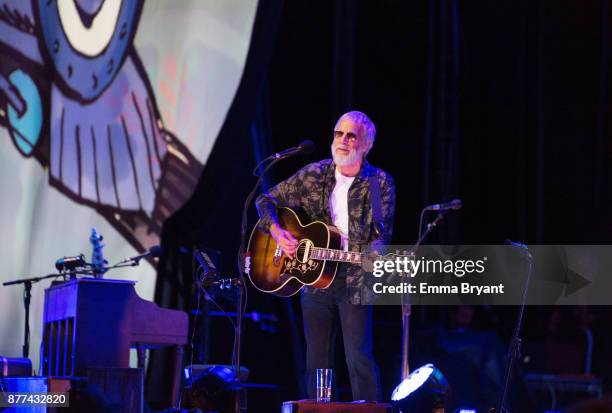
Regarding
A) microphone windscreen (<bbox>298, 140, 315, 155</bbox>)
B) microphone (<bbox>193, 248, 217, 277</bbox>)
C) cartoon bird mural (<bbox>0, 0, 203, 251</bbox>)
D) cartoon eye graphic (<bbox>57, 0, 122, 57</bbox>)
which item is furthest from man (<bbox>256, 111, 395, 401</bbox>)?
cartoon eye graphic (<bbox>57, 0, 122, 57</bbox>)

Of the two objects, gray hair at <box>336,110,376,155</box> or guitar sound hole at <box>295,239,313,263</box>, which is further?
gray hair at <box>336,110,376,155</box>

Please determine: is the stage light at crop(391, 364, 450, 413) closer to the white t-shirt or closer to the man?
the man

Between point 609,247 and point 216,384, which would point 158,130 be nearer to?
point 216,384

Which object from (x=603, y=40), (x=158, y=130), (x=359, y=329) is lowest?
(x=359, y=329)

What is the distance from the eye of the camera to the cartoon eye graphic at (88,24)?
7629 millimetres

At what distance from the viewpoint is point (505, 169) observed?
379 inches

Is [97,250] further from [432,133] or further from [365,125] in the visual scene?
[432,133]

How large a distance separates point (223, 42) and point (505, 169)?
3.49 m

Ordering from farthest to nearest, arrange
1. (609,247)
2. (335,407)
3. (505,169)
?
(505,169)
(609,247)
(335,407)

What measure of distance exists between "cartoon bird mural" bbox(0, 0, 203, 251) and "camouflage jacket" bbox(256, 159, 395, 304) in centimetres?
213

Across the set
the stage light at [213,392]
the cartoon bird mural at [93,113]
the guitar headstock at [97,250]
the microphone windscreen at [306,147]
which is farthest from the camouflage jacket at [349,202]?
the cartoon bird mural at [93,113]

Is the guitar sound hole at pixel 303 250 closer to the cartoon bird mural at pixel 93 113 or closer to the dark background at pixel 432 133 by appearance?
the dark background at pixel 432 133

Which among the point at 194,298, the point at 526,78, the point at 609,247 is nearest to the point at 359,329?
the point at 194,298

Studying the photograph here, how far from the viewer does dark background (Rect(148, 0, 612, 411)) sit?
7715 millimetres
